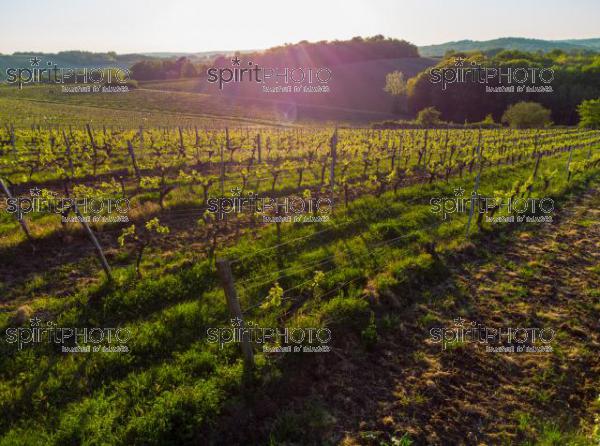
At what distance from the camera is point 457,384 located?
18.9 feet

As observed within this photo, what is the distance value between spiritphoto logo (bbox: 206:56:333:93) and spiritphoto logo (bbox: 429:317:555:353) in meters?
86.4

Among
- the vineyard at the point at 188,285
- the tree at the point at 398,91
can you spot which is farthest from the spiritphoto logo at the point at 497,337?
the tree at the point at 398,91

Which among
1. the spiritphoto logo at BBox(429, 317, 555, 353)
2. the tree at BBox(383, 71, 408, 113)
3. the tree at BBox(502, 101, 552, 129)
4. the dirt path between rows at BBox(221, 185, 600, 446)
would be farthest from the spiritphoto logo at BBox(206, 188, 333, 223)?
the tree at BBox(383, 71, 408, 113)

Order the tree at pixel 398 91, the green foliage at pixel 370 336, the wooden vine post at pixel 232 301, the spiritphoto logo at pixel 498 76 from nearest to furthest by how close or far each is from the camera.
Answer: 1. the wooden vine post at pixel 232 301
2. the green foliage at pixel 370 336
3. the spiritphoto logo at pixel 498 76
4. the tree at pixel 398 91

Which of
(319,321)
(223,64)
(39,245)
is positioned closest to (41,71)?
(223,64)

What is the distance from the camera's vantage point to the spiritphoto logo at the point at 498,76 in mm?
66312

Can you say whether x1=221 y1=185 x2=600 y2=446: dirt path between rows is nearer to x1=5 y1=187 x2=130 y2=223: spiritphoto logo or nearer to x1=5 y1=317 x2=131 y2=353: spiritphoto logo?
x1=5 y1=317 x2=131 y2=353: spiritphoto logo

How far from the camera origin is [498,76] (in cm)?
6838

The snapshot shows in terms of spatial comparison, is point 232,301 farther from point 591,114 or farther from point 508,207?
point 591,114

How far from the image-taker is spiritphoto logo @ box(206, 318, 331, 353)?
245 inches

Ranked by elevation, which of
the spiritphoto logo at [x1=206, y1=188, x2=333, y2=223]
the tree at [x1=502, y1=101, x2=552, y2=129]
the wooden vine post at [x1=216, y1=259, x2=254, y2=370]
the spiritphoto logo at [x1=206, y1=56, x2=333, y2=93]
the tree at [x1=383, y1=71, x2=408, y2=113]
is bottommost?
the wooden vine post at [x1=216, y1=259, x2=254, y2=370]

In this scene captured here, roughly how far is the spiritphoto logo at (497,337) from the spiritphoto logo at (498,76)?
70262 millimetres

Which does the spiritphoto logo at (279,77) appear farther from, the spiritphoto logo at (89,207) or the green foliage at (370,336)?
the green foliage at (370,336)

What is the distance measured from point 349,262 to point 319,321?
2498 mm
